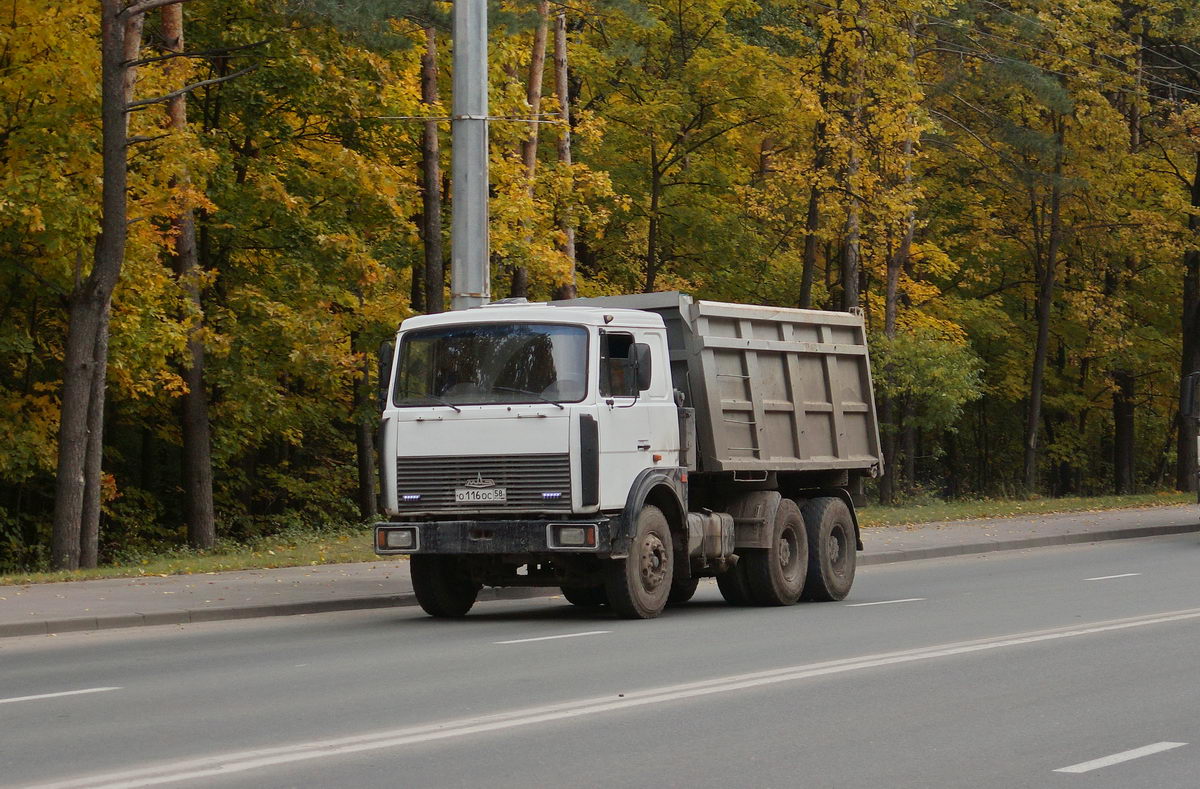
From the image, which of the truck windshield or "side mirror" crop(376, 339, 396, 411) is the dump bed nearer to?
the truck windshield

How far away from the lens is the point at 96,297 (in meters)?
22.6

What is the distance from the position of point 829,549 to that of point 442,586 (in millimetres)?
→ 4411

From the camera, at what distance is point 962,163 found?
45844mm

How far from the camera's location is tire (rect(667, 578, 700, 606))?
700 inches

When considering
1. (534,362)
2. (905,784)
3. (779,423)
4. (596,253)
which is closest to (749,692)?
(905,784)

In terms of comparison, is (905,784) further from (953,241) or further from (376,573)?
(953,241)

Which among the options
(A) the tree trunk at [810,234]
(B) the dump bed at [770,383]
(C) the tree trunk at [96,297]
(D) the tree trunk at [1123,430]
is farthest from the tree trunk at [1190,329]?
(C) the tree trunk at [96,297]

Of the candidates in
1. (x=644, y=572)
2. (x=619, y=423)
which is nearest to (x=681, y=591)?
(x=644, y=572)

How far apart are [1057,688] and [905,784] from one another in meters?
3.38

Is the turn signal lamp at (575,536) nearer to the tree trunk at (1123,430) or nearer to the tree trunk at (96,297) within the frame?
the tree trunk at (96,297)

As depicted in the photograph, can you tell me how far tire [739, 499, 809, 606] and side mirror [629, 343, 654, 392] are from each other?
8.61ft

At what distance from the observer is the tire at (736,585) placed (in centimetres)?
1730

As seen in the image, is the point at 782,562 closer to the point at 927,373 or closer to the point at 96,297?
the point at 96,297

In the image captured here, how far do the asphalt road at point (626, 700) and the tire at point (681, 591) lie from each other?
1.42 m
